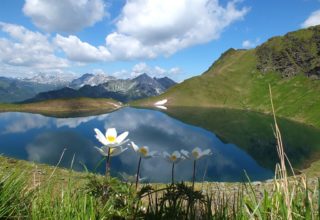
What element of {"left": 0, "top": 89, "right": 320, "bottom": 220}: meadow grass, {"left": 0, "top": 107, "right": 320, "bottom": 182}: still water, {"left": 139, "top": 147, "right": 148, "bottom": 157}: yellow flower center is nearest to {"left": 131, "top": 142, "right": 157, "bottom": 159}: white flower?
{"left": 139, "top": 147, "right": 148, "bottom": 157}: yellow flower center

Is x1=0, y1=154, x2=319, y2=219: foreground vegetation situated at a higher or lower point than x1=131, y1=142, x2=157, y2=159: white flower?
lower

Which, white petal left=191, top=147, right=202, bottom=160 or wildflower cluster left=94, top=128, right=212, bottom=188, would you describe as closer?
wildflower cluster left=94, top=128, right=212, bottom=188

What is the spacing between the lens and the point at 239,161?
230 feet

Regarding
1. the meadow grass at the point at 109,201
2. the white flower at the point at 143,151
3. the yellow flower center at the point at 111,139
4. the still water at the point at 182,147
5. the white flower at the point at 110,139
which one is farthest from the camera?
the still water at the point at 182,147

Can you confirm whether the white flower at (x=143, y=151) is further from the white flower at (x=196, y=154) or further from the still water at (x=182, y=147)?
the still water at (x=182, y=147)

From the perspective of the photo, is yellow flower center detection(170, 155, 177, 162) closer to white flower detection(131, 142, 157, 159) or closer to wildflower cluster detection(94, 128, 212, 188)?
wildflower cluster detection(94, 128, 212, 188)

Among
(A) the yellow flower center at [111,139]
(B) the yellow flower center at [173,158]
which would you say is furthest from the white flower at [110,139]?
(B) the yellow flower center at [173,158]

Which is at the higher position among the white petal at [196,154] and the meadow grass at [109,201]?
the white petal at [196,154]

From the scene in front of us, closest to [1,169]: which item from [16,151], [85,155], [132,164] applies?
[132,164]

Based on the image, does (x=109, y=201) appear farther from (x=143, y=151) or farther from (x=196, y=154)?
(x=196, y=154)

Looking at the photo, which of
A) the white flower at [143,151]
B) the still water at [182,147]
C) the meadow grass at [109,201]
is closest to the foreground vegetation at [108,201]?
the meadow grass at [109,201]

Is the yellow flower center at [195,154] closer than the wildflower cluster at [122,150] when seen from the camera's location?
No

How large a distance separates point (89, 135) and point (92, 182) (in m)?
98.3

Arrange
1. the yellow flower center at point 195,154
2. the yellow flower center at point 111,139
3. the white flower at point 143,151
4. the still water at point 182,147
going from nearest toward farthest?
the yellow flower center at point 111,139
the white flower at point 143,151
the yellow flower center at point 195,154
the still water at point 182,147
